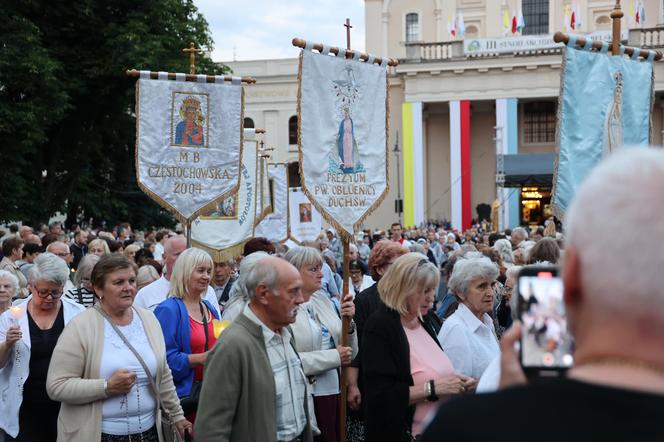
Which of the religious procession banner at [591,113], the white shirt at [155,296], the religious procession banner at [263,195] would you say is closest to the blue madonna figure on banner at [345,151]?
the white shirt at [155,296]

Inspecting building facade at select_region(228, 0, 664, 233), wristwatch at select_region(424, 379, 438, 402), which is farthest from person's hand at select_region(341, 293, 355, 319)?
building facade at select_region(228, 0, 664, 233)

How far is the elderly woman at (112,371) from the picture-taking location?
4.71 meters

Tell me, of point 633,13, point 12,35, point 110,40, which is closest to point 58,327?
point 12,35

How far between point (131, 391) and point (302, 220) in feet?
42.8

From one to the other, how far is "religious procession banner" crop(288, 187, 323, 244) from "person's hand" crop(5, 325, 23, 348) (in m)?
12.4

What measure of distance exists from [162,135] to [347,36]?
2.23 meters

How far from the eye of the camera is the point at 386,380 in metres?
4.69

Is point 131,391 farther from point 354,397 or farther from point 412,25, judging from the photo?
point 412,25

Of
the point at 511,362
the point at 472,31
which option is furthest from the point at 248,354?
the point at 472,31

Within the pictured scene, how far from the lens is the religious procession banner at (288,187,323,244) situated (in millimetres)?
17766

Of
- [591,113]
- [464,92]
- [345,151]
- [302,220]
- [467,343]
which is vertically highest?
[464,92]

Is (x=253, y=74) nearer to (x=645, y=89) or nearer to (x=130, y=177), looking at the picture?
(x=130, y=177)

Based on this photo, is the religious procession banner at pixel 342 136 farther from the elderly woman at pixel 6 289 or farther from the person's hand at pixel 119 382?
the person's hand at pixel 119 382

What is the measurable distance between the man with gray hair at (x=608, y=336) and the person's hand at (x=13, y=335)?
430 centimetres
